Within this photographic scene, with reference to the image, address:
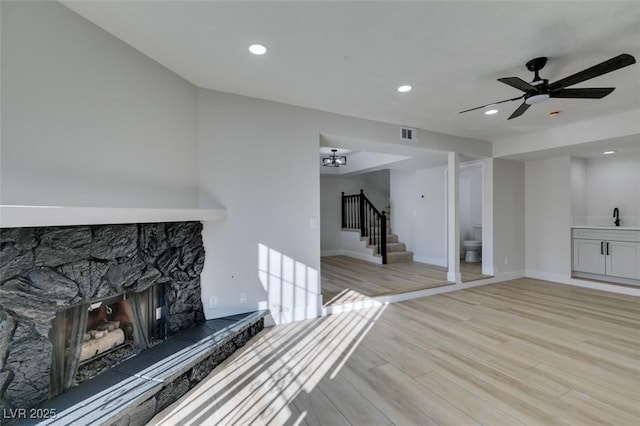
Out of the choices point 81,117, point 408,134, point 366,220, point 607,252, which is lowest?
point 607,252

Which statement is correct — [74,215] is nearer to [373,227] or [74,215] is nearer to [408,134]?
[408,134]

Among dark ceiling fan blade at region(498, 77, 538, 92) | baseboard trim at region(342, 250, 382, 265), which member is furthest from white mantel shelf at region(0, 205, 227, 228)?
baseboard trim at region(342, 250, 382, 265)

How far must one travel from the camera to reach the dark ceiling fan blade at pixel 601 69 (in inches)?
80.5

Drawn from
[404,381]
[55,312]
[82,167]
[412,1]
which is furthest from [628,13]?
[55,312]

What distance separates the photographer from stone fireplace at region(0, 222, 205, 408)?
1.61m

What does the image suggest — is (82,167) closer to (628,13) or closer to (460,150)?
(628,13)

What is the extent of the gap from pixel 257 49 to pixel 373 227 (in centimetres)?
582

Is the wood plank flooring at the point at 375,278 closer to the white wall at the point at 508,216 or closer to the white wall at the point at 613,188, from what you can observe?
the white wall at the point at 508,216

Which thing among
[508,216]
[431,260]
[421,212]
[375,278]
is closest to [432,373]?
[375,278]

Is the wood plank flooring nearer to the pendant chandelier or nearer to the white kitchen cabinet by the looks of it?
the white kitchen cabinet

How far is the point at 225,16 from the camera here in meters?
1.99

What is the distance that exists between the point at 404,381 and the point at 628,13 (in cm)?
311

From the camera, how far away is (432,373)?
2.39 meters

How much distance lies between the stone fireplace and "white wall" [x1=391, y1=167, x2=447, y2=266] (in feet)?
18.1
